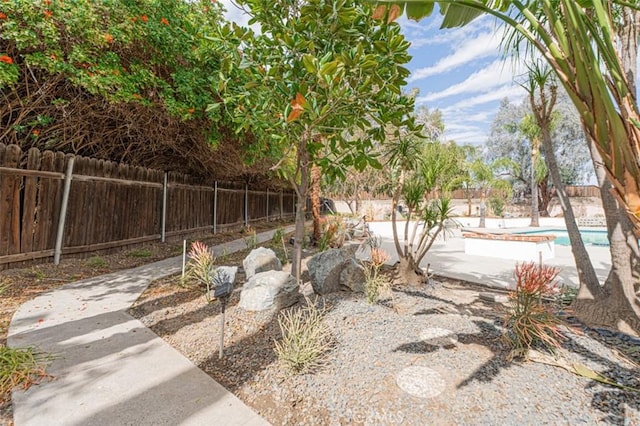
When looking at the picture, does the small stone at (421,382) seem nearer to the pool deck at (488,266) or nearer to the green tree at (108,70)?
the green tree at (108,70)

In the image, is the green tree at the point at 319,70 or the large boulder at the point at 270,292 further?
the large boulder at the point at 270,292

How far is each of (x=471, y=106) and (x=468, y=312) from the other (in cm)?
1488

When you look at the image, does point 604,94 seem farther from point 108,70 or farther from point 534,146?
point 534,146

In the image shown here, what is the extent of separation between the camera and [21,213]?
497 cm

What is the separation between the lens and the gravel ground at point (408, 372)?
1.91 meters

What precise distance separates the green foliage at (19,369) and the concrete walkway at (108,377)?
0.07 metres

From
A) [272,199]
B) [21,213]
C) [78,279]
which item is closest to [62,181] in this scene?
[21,213]

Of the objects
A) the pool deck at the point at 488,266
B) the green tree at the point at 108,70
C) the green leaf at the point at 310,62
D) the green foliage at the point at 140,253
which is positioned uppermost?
the green tree at the point at 108,70

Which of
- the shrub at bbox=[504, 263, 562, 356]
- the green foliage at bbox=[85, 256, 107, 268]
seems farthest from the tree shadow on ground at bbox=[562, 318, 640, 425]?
the green foliage at bbox=[85, 256, 107, 268]

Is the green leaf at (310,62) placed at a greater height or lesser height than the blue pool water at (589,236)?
greater

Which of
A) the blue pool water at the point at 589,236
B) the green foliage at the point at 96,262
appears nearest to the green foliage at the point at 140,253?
the green foliage at the point at 96,262

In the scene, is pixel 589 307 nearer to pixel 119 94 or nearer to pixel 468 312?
pixel 468 312

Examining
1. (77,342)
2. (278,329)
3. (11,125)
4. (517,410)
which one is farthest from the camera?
(11,125)

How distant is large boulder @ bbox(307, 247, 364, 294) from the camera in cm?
429
